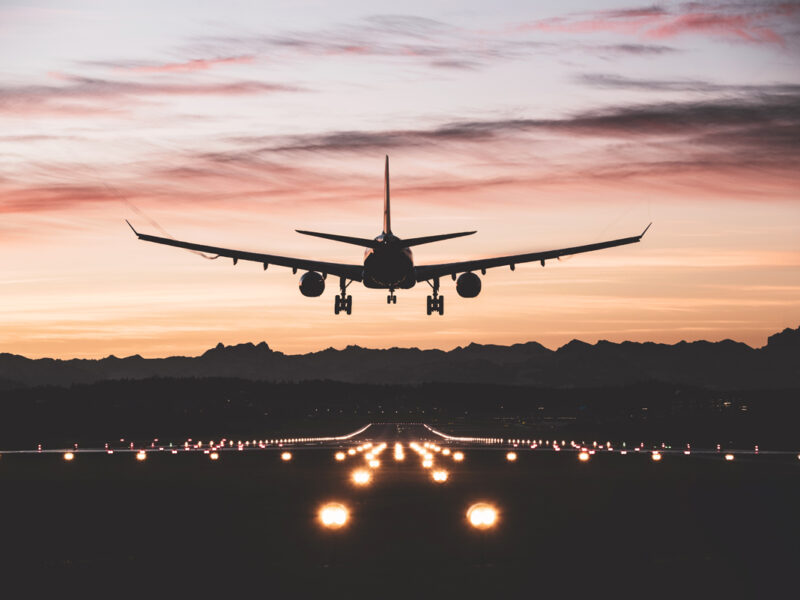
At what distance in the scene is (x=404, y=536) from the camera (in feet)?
123

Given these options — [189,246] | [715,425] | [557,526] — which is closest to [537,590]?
[557,526]

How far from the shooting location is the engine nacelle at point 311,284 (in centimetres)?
7394

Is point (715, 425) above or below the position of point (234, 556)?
above

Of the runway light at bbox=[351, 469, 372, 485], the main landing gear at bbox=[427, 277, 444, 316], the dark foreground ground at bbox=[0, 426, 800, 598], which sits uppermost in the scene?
the main landing gear at bbox=[427, 277, 444, 316]

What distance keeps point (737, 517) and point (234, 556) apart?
20201 mm

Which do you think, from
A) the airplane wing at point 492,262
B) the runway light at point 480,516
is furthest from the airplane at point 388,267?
the runway light at point 480,516

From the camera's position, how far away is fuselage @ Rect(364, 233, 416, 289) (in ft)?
226

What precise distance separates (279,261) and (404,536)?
1534 inches

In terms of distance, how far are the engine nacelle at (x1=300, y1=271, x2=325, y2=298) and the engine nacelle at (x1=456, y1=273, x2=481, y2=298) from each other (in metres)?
8.60

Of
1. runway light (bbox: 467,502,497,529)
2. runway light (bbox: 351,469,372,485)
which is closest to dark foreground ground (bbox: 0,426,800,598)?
runway light (bbox: 467,502,497,529)

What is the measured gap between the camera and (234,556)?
32656 mm

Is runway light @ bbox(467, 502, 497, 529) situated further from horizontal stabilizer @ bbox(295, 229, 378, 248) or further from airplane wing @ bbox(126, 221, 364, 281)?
airplane wing @ bbox(126, 221, 364, 281)

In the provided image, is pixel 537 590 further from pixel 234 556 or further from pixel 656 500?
pixel 656 500

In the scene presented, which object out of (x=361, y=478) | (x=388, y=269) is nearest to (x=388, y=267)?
(x=388, y=269)
